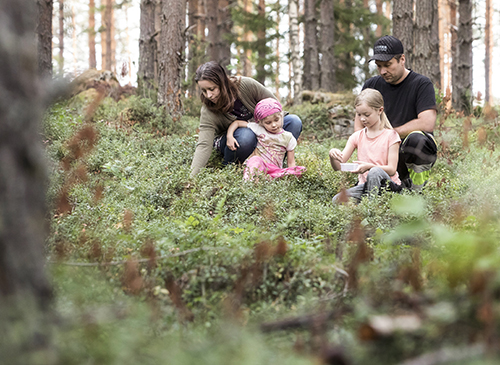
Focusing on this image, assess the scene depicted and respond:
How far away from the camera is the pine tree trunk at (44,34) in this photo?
786 cm

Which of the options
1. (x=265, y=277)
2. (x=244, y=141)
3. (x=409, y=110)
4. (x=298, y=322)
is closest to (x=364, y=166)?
(x=409, y=110)

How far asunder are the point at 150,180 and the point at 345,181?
240 cm

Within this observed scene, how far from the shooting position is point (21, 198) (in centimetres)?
130

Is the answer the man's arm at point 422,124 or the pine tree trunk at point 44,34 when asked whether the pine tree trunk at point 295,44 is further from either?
the man's arm at point 422,124

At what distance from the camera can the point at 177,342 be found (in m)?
1.59

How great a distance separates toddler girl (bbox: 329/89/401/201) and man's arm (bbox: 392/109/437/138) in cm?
30

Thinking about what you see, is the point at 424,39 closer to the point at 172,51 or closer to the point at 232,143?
the point at 172,51

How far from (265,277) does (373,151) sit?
110 inches

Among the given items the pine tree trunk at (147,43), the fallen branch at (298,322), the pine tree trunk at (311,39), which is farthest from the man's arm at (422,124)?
the pine tree trunk at (311,39)

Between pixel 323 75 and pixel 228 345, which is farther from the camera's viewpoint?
pixel 323 75

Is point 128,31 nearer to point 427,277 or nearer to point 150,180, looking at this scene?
point 150,180

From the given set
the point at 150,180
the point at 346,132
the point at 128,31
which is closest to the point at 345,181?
the point at 150,180

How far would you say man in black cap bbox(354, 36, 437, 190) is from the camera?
183 inches

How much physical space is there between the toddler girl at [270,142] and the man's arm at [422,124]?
51.6 inches
